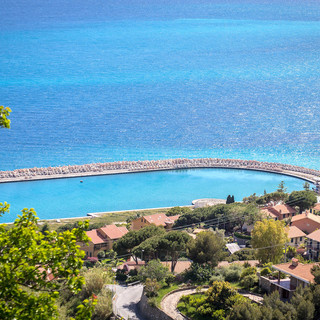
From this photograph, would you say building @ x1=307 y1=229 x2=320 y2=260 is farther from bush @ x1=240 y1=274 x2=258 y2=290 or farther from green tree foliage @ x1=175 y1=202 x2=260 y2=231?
bush @ x1=240 y1=274 x2=258 y2=290

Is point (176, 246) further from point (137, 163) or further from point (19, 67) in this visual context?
point (19, 67)

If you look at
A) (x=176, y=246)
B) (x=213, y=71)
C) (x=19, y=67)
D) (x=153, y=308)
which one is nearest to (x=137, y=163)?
(x=176, y=246)

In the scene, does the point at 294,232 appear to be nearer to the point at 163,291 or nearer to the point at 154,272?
the point at 154,272

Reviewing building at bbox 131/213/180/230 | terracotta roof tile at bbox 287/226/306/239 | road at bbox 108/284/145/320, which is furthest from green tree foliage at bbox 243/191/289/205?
road at bbox 108/284/145/320

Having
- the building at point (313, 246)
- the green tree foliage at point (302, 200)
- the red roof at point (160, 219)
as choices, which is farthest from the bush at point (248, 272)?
the green tree foliage at point (302, 200)

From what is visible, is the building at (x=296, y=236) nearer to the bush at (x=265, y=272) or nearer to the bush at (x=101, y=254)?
the bush at (x=101, y=254)

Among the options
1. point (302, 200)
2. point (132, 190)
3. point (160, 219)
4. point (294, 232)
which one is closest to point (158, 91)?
point (132, 190)
